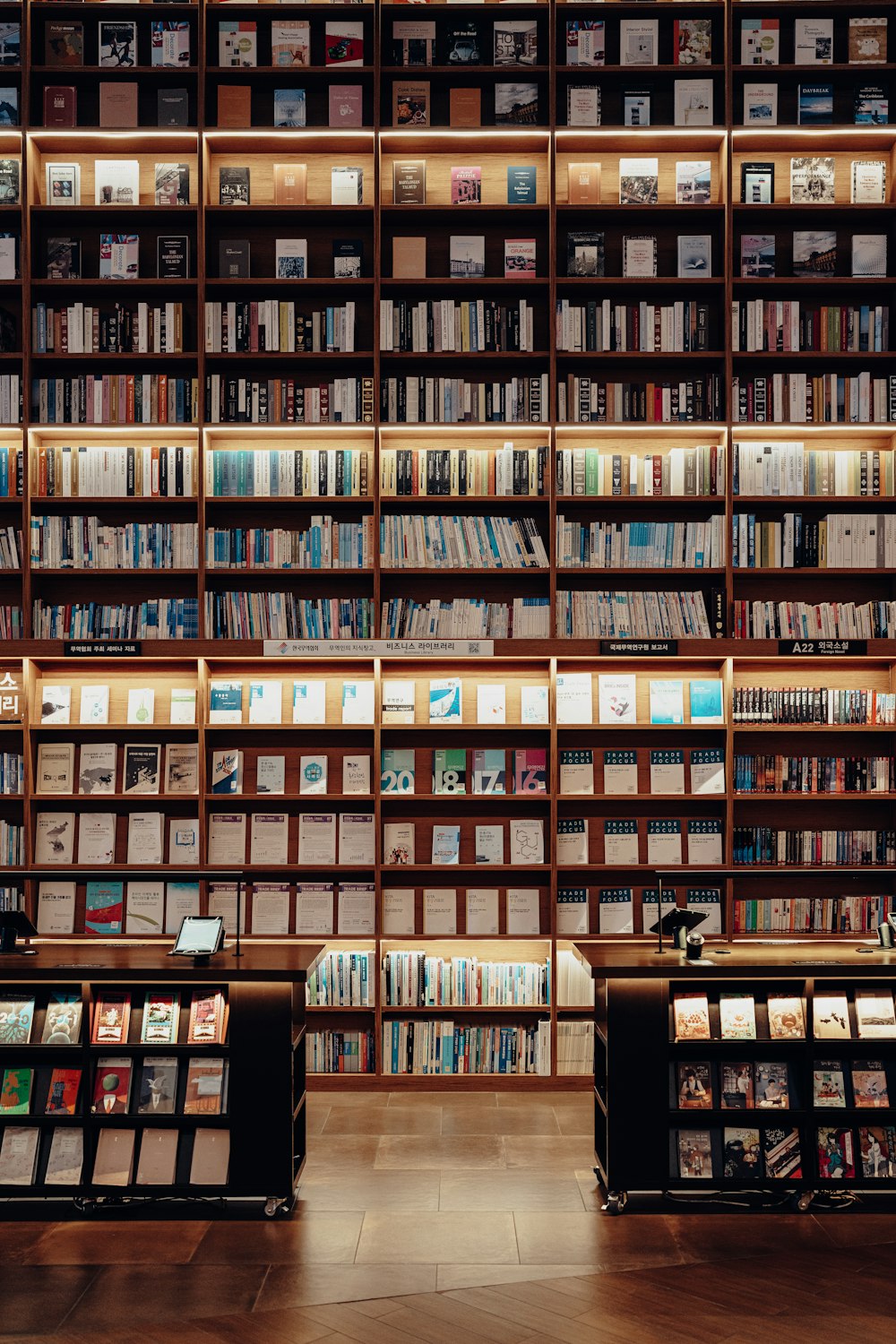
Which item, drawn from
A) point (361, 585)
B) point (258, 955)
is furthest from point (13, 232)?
point (258, 955)

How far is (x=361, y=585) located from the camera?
582 centimetres

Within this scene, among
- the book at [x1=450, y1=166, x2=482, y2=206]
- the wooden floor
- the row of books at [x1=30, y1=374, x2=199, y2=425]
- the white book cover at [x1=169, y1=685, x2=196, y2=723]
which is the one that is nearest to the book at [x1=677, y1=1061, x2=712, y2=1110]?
the wooden floor

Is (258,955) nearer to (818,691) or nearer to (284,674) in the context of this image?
(284,674)

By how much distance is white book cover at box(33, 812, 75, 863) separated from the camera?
5.58 metres

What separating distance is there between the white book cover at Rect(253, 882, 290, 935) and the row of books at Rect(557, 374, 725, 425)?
2669 millimetres

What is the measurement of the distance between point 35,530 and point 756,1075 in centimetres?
402

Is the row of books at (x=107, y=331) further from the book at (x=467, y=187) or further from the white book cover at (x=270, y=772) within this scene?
the white book cover at (x=270, y=772)

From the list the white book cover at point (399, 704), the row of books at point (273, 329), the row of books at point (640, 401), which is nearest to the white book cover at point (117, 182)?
the row of books at point (273, 329)

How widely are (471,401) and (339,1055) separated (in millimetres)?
3190

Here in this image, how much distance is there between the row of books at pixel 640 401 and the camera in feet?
18.3

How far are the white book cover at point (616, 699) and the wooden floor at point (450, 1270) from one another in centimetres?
209

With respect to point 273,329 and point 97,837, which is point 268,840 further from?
point 273,329

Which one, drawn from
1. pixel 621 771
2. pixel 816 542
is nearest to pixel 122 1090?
pixel 621 771

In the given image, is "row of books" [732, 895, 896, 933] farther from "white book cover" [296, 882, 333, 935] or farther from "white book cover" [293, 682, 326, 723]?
"white book cover" [293, 682, 326, 723]
